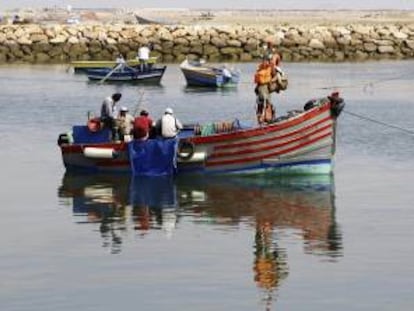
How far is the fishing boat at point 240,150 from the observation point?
30.4m

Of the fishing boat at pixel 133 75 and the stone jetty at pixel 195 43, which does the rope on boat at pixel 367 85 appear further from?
the stone jetty at pixel 195 43

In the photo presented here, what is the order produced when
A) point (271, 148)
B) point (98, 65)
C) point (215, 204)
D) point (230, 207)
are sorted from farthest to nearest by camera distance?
point (98, 65) → point (271, 148) → point (215, 204) → point (230, 207)

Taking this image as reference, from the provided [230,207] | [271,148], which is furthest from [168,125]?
[230,207]

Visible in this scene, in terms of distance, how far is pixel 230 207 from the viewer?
2756 centimetres

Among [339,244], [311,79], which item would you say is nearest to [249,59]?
[311,79]

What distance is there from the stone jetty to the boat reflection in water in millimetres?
55039

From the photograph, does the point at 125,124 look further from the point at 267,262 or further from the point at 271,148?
the point at 267,262

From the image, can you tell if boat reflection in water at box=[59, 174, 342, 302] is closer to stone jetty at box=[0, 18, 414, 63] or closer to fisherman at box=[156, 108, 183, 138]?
fisherman at box=[156, 108, 183, 138]

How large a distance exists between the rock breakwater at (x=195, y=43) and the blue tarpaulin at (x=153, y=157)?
53.9 metres

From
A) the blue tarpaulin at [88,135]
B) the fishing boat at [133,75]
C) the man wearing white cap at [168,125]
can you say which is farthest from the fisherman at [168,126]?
the fishing boat at [133,75]

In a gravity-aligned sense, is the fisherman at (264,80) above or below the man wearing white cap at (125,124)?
above

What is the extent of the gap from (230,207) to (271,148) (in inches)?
142

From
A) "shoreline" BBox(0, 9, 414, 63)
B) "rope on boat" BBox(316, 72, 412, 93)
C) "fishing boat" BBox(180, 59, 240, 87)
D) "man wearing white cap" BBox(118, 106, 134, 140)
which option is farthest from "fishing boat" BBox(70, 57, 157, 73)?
"man wearing white cap" BBox(118, 106, 134, 140)

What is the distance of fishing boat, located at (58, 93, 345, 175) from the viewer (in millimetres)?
30438
